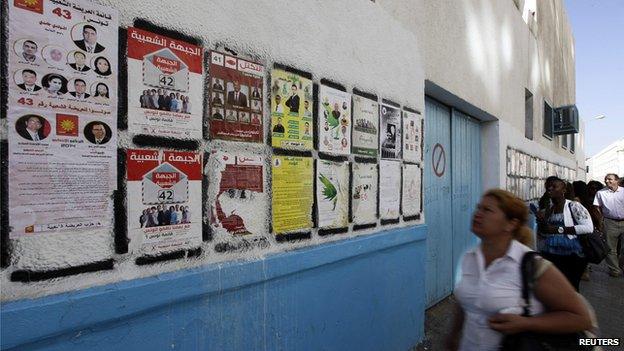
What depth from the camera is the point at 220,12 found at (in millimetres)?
1996

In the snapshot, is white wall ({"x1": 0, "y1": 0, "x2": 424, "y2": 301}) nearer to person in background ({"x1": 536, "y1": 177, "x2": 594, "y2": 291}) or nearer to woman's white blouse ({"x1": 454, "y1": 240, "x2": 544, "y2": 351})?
woman's white blouse ({"x1": 454, "y1": 240, "x2": 544, "y2": 351})

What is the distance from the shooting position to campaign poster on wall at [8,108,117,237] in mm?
1324

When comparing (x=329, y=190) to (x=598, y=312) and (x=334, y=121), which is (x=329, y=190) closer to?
(x=334, y=121)

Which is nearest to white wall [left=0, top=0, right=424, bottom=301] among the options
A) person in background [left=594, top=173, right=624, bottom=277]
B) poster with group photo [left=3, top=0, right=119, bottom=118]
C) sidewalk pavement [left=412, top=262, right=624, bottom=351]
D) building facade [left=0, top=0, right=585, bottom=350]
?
building facade [left=0, top=0, right=585, bottom=350]

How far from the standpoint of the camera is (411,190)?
3.77m

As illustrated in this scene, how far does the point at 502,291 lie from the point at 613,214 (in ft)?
22.7

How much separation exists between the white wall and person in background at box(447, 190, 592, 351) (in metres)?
1.03

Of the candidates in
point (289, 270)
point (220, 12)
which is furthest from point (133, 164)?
point (289, 270)

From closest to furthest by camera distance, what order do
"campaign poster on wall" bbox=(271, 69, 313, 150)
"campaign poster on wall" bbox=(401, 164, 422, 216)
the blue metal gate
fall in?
1. "campaign poster on wall" bbox=(271, 69, 313, 150)
2. "campaign poster on wall" bbox=(401, 164, 422, 216)
3. the blue metal gate

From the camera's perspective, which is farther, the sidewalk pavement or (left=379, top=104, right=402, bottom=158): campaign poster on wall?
the sidewalk pavement

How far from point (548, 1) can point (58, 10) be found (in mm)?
12868

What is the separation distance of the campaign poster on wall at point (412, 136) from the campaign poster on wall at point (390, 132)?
121 mm

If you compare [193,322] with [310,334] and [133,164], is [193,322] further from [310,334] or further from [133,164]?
[310,334]

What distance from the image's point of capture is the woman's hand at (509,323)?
155cm
